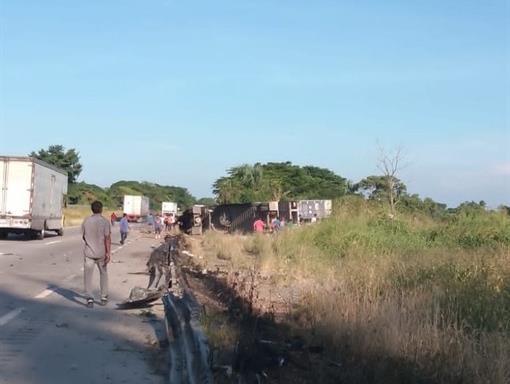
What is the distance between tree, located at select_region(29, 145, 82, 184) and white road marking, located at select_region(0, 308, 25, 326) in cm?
9974

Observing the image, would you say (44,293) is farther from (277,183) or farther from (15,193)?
(277,183)

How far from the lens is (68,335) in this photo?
10289 mm

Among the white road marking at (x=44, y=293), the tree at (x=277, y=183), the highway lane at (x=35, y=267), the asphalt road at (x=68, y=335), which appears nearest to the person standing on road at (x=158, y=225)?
the highway lane at (x=35, y=267)

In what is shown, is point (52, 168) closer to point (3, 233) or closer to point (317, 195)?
point (3, 233)

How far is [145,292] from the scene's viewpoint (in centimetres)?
1340

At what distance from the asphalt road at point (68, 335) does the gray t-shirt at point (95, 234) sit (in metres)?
1.01

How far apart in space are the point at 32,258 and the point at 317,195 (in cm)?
6218

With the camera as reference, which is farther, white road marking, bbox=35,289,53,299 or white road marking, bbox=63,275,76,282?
white road marking, bbox=63,275,76,282

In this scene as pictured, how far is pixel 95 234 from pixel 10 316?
242 cm

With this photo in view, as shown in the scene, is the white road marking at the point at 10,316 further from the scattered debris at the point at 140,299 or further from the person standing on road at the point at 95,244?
the scattered debris at the point at 140,299

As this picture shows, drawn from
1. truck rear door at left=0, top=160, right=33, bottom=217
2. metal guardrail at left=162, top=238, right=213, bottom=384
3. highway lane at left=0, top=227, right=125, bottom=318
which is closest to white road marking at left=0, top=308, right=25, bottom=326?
highway lane at left=0, top=227, right=125, bottom=318

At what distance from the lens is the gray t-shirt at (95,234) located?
13.5 meters

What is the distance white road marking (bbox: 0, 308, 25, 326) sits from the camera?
439 inches

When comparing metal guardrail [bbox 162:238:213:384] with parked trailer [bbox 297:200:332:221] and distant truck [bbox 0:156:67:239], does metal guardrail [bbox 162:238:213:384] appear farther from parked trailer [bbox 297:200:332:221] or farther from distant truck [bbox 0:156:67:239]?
parked trailer [bbox 297:200:332:221]
